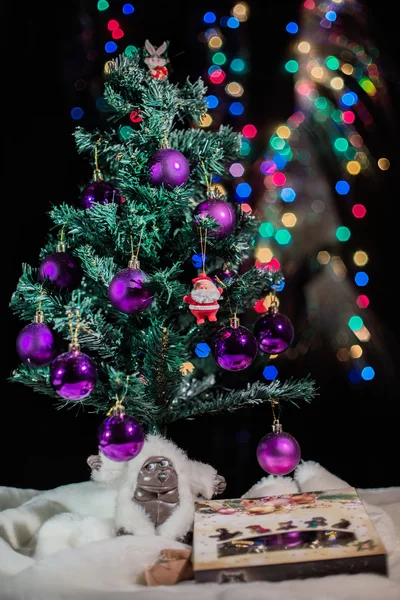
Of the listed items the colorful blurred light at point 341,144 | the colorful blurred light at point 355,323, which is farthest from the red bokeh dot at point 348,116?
the colorful blurred light at point 355,323

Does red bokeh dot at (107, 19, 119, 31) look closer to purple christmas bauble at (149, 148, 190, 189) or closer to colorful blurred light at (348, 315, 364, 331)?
purple christmas bauble at (149, 148, 190, 189)

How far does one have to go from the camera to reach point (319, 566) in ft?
2.84

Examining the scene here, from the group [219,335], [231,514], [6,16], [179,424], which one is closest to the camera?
[231,514]

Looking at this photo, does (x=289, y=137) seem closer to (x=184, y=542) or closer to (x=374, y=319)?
(x=374, y=319)

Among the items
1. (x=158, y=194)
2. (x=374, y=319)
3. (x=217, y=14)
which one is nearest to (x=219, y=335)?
(x=158, y=194)

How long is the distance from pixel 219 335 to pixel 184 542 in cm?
37

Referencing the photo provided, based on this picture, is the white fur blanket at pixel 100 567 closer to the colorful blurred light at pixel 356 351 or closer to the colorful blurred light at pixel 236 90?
the colorful blurred light at pixel 356 351

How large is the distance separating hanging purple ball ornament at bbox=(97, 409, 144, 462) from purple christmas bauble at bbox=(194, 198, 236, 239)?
1.27ft

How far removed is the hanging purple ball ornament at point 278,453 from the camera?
1.21m

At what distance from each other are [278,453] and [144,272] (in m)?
0.44

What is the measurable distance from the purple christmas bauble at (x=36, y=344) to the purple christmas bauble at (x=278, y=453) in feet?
1.50

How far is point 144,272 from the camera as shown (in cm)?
112

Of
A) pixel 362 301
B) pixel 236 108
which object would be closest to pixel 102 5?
pixel 236 108

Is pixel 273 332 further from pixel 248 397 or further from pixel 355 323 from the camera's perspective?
pixel 355 323
